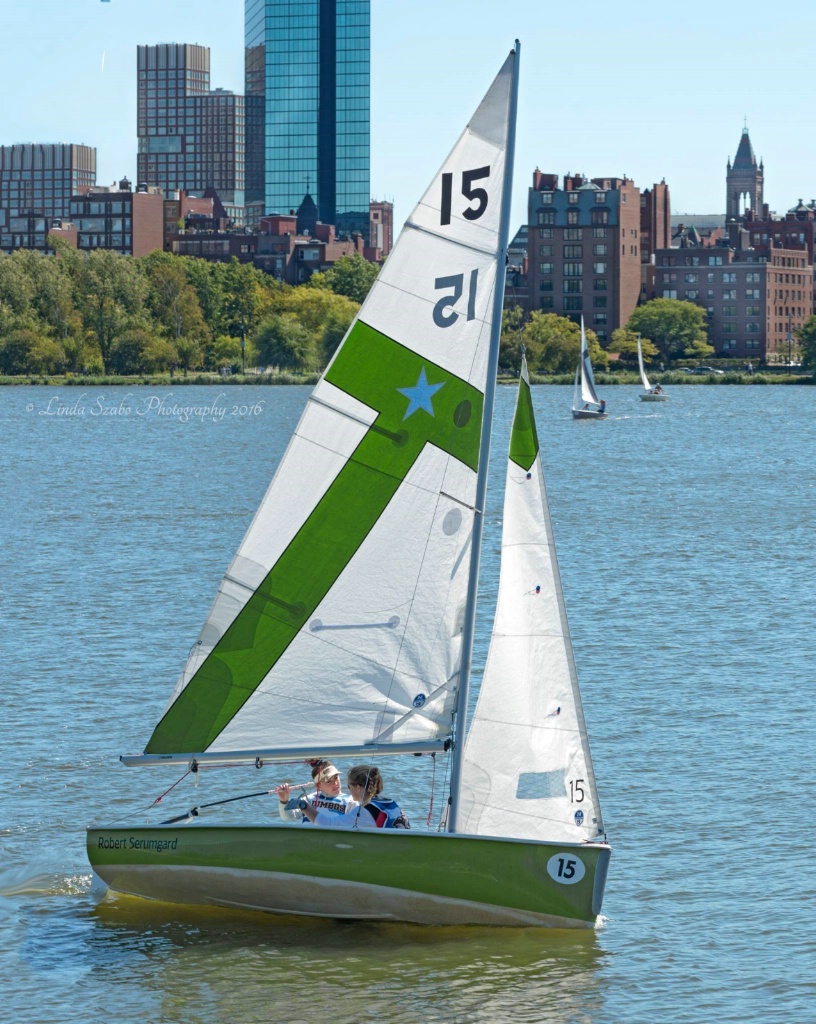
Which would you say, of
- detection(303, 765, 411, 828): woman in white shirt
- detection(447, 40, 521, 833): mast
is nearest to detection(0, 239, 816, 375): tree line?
detection(303, 765, 411, 828): woman in white shirt

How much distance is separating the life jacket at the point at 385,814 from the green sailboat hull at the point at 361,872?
0.37 metres

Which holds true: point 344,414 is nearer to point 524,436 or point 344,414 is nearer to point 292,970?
point 524,436

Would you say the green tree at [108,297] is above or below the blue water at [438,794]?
above

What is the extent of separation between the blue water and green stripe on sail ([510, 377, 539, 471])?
4308 mm

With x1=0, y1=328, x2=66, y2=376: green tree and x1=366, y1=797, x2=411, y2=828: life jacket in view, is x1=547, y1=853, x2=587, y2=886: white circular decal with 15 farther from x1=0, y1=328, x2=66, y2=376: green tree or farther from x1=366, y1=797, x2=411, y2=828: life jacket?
x1=0, y1=328, x2=66, y2=376: green tree

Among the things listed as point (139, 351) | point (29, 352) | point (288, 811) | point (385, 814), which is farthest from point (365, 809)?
point (139, 351)

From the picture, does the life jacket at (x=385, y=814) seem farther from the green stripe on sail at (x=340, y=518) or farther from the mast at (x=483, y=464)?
the green stripe on sail at (x=340, y=518)

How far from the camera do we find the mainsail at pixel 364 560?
14.4 m

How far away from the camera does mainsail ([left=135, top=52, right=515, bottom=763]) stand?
47.1ft

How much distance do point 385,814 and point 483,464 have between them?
3.19 metres

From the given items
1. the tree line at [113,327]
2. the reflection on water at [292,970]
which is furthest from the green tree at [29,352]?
the reflection on water at [292,970]

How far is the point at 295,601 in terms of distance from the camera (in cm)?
1491

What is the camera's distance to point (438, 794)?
2083 cm

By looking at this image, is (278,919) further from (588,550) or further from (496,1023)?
(588,550)
